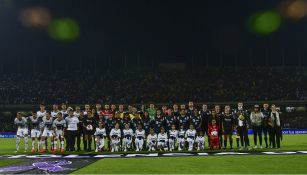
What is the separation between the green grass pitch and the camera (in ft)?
40.2

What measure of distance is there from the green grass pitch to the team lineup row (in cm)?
368

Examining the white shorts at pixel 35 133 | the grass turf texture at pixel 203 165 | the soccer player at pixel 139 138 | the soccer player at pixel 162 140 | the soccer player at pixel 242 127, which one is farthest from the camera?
the white shorts at pixel 35 133

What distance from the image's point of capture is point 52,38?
174 ft

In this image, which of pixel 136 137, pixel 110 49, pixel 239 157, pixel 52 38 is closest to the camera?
pixel 239 157

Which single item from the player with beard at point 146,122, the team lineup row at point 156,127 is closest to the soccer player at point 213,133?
the team lineup row at point 156,127

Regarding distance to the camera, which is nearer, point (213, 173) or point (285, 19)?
point (213, 173)

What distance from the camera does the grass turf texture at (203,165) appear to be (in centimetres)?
1220

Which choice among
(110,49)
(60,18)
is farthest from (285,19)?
(60,18)

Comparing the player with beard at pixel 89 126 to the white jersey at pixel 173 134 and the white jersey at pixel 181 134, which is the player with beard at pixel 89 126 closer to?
the white jersey at pixel 173 134

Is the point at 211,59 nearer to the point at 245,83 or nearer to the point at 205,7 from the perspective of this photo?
the point at 245,83

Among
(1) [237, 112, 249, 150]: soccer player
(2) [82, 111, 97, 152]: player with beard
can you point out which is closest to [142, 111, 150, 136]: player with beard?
(2) [82, 111, 97, 152]: player with beard

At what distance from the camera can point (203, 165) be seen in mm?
13602

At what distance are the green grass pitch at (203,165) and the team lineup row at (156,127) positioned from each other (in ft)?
12.1

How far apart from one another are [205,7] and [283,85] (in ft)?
52.5
